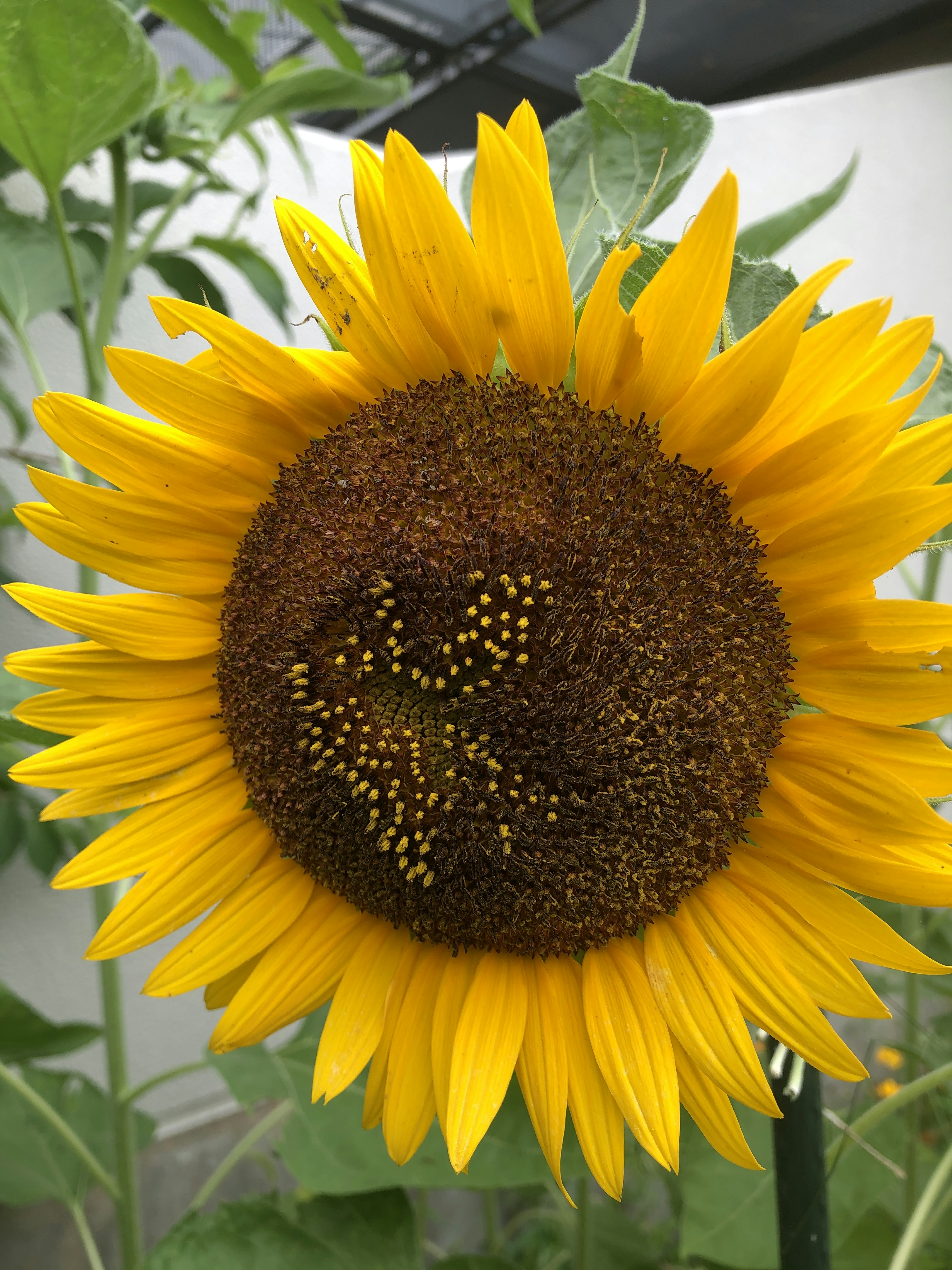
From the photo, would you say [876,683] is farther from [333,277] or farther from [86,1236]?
[86,1236]

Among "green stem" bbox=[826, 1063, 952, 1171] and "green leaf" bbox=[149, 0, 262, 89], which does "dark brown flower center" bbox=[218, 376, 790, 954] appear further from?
"green leaf" bbox=[149, 0, 262, 89]

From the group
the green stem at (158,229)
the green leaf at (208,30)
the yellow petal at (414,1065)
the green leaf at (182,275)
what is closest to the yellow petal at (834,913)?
the yellow petal at (414,1065)

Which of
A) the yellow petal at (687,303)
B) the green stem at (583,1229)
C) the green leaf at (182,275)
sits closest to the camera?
the yellow petal at (687,303)

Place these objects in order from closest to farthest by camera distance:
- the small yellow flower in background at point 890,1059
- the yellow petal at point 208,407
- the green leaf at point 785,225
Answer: the yellow petal at point 208,407 → the green leaf at point 785,225 → the small yellow flower in background at point 890,1059

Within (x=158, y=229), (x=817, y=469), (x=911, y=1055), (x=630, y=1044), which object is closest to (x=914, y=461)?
(x=817, y=469)

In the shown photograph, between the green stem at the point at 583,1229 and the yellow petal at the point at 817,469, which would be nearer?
the yellow petal at the point at 817,469

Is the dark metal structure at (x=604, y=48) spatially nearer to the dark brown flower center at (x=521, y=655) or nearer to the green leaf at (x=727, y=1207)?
the dark brown flower center at (x=521, y=655)
